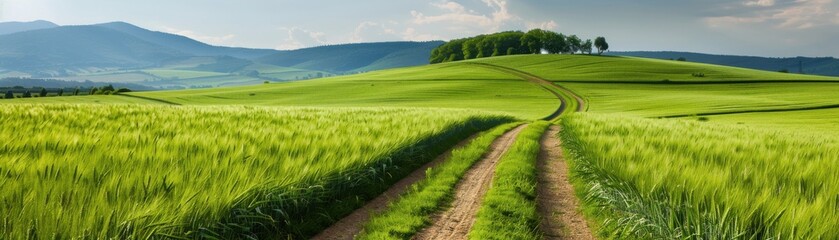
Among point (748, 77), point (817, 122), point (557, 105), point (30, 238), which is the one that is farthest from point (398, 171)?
point (748, 77)

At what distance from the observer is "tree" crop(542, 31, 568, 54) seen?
14600 centimetres

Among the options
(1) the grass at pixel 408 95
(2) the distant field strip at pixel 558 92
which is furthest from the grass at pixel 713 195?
(1) the grass at pixel 408 95

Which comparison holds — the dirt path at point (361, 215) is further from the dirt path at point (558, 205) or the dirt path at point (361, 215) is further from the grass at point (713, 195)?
→ the grass at point (713, 195)

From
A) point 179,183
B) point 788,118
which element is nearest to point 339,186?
point 179,183

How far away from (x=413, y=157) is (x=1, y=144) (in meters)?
7.81

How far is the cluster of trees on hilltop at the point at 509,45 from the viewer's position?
146 meters

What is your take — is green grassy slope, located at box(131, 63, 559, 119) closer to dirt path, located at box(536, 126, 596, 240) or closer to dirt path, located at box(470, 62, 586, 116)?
dirt path, located at box(470, 62, 586, 116)

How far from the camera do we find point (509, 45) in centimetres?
14962

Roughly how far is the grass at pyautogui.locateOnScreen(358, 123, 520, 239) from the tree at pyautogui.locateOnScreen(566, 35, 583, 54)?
507 feet

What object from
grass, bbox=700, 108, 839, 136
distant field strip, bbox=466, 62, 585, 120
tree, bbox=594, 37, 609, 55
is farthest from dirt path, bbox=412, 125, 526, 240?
tree, bbox=594, 37, 609, 55

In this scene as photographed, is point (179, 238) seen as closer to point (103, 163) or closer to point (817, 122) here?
point (103, 163)

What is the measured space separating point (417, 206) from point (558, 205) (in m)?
2.53

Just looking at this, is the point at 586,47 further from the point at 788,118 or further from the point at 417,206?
the point at 417,206

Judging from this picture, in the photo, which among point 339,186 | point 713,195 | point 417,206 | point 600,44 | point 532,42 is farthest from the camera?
point 600,44
